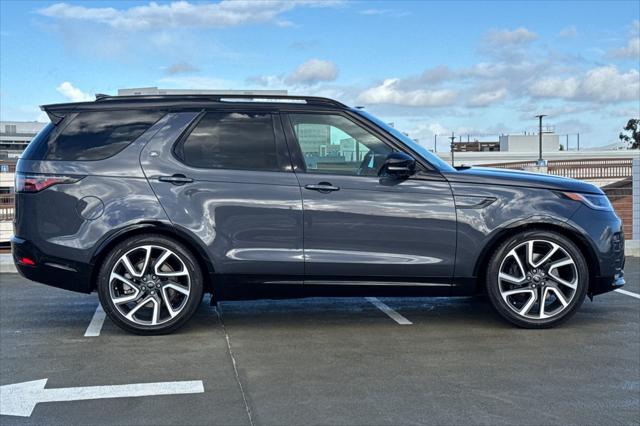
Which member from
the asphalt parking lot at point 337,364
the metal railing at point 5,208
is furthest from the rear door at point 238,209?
the metal railing at point 5,208

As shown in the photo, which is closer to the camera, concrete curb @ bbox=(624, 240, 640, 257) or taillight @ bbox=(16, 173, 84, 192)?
taillight @ bbox=(16, 173, 84, 192)

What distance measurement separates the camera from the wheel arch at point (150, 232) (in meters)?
5.53

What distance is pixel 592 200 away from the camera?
586 cm

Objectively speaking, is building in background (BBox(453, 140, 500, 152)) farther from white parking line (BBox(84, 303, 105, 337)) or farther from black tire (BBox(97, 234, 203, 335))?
black tire (BBox(97, 234, 203, 335))

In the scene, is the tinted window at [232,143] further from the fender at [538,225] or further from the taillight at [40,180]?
the fender at [538,225]

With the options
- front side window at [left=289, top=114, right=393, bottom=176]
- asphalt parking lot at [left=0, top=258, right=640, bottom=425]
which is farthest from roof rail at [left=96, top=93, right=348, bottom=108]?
asphalt parking lot at [left=0, top=258, right=640, bottom=425]

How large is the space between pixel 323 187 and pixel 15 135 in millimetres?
46471

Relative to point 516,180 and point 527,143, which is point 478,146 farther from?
point 516,180

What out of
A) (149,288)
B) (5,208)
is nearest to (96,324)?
(149,288)

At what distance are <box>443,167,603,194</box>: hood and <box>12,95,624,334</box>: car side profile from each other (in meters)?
0.02

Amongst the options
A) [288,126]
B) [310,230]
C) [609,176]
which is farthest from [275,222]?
[609,176]

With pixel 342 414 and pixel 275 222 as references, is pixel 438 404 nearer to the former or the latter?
pixel 342 414

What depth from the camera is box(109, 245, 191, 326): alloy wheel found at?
5.55m

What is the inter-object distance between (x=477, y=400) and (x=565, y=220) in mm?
2146
